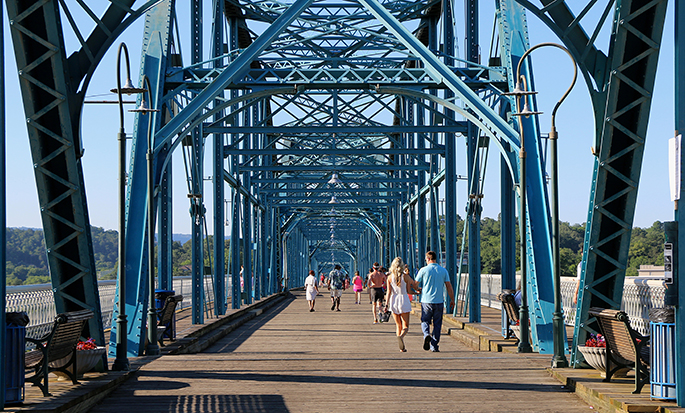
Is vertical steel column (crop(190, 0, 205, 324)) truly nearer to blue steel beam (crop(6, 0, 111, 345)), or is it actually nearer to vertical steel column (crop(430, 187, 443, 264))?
blue steel beam (crop(6, 0, 111, 345))

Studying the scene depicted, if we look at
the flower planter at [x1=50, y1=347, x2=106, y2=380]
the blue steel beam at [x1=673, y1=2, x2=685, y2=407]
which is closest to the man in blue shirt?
the flower planter at [x1=50, y1=347, x2=106, y2=380]

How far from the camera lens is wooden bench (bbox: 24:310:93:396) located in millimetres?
7957

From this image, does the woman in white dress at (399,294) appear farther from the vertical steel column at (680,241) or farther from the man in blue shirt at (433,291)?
the vertical steel column at (680,241)

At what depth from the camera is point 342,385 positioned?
9.52 meters

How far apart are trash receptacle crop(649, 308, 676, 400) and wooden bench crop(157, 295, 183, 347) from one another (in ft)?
29.1

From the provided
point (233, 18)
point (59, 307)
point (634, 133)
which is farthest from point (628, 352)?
point (233, 18)

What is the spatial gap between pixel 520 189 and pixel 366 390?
17.3ft

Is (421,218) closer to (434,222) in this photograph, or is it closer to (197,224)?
(434,222)

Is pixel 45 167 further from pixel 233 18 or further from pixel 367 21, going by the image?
pixel 233 18

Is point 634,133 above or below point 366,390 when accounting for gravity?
above

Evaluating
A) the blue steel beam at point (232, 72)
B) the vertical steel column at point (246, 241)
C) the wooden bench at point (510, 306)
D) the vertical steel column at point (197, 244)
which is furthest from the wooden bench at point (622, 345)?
the vertical steel column at point (246, 241)

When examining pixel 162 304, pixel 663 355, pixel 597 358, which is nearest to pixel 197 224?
pixel 162 304

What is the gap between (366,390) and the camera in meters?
9.19

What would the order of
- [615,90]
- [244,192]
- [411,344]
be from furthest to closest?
[244,192] < [411,344] < [615,90]
